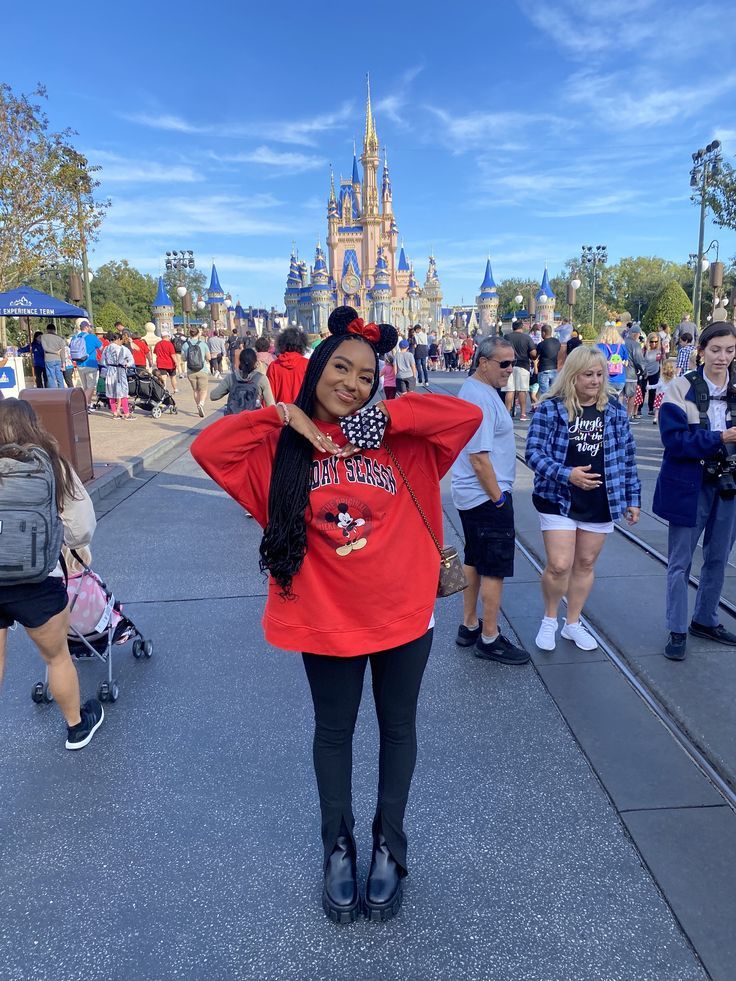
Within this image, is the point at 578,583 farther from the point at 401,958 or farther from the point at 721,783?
the point at 401,958

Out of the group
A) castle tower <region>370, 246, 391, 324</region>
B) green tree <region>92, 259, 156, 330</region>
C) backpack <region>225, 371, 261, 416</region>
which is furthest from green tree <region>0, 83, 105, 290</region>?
castle tower <region>370, 246, 391, 324</region>

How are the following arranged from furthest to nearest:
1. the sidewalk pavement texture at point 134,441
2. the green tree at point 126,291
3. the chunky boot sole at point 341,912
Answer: the green tree at point 126,291 → the sidewalk pavement texture at point 134,441 → the chunky boot sole at point 341,912

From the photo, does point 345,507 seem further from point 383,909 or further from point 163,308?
point 163,308

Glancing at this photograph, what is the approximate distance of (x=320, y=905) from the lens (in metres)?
2.36

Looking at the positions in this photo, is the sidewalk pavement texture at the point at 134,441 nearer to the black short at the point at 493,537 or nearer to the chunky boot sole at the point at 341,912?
the black short at the point at 493,537

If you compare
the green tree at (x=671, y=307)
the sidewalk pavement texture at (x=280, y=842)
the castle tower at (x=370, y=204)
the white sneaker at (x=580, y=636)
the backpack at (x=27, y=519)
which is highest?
the castle tower at (x=370, y=204)

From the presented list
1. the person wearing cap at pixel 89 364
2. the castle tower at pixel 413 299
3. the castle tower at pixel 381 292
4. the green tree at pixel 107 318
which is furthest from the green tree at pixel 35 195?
the castle tower at pixel 413 299

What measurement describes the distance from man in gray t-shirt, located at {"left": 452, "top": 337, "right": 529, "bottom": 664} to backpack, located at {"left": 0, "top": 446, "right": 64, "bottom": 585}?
207cm

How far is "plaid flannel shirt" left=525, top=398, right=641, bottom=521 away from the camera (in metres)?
3.83

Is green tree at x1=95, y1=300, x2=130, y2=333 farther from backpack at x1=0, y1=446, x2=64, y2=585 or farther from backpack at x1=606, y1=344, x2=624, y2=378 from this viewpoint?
backpack at x1=0, y1=446, x2=64, y2=585

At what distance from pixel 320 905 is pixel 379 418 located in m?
1.68

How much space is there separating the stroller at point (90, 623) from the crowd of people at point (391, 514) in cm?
33

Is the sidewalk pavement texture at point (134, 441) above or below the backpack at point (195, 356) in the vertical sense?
below

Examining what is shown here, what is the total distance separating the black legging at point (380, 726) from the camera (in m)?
2.15
